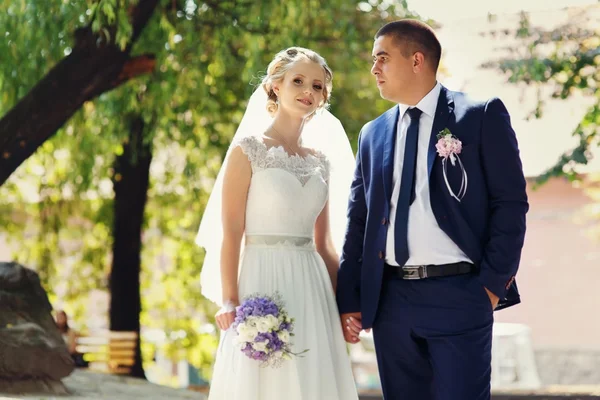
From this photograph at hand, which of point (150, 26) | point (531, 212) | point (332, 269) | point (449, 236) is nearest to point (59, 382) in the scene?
point (150, 26)

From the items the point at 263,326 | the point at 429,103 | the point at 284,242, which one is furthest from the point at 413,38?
the point at 263,326

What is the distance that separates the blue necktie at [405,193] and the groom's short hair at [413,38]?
0.27m

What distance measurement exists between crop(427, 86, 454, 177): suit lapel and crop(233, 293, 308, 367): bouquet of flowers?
778 millimetres

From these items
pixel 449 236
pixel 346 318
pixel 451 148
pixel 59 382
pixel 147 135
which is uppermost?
pixel 147 135

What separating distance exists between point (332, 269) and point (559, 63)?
5508 mm

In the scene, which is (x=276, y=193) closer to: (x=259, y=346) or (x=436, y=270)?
(x=259, y=346)

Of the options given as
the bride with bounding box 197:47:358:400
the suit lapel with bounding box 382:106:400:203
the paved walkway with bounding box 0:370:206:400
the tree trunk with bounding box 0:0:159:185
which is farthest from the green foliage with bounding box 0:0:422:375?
the suit lapel with bounding box 382:106:400:203

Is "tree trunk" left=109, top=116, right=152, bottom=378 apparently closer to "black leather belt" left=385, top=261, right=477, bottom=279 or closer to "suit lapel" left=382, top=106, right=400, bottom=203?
"suit lapel" left=382, top=106, right=400, bottom=203

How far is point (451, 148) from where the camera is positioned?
3686mm

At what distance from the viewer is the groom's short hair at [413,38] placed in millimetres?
3828

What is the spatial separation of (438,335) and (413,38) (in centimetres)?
110

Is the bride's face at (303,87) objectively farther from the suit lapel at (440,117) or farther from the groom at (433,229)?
the suit lapel at (440,117)

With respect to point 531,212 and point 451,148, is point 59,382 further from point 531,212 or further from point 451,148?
point 531,212

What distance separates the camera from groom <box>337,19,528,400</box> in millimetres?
3633
